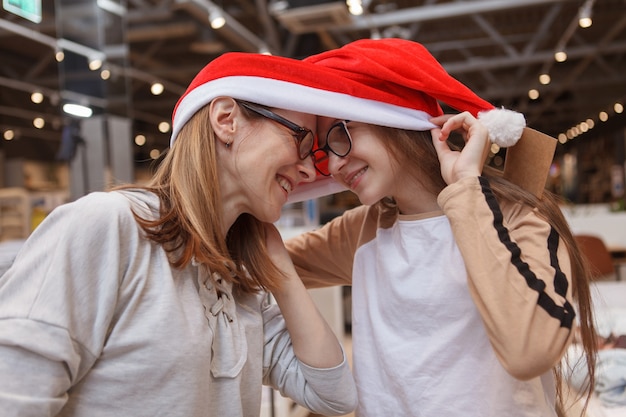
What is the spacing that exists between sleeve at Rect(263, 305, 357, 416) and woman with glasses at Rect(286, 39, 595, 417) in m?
0.10

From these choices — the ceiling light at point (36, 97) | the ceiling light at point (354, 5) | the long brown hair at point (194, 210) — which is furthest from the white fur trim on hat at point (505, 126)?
the ceiling light at point (36, 97)

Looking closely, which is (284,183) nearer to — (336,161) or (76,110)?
(336,161)

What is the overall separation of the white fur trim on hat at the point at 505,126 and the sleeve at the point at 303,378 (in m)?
0.65

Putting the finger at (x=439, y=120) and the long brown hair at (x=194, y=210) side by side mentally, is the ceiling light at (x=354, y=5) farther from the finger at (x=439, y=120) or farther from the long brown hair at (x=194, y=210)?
the long brown hair at (x=194, y=210)

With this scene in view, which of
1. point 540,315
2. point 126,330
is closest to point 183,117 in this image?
point 126,330

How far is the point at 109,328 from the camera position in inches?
40.6

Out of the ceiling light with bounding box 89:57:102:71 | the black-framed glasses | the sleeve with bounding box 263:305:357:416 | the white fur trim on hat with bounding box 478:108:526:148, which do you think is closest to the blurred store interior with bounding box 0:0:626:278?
the ceiling light with bounding box 89:57:102:71

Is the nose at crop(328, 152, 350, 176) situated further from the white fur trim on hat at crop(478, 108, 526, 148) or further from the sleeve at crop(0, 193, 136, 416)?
the sleeve at crop(0, 193, 136, 416)

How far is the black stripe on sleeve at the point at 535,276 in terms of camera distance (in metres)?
1.10

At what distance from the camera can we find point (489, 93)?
46.2 ft

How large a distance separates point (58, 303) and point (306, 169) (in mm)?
657

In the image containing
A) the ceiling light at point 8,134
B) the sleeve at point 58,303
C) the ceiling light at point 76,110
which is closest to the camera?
the sleeve at point 58,303

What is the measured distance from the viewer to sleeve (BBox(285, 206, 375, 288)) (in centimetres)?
174

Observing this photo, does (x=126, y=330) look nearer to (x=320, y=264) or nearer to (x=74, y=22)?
(x=320, y=264)
